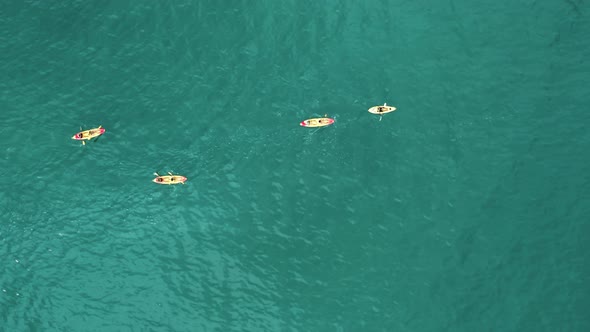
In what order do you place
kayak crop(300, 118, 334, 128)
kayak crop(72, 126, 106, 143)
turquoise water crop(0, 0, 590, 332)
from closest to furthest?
turquoise water crop(0, 0, 590, 332) < kayak crop(300, 118, 334, 128) < kayak crop(72, 126, 106, 143)

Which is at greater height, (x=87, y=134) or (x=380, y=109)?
(x=87, y=134)

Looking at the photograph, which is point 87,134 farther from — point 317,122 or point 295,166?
point 317,122

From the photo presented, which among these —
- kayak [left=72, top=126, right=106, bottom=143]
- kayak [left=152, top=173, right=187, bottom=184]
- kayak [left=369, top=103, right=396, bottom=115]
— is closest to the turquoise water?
kayak [left=369, top=103, right=396, bottom=115]

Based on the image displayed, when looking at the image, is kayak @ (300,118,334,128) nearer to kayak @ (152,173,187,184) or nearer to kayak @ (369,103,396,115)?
kayak @ (369,103,396,115)

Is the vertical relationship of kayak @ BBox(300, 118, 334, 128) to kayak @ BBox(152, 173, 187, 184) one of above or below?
above

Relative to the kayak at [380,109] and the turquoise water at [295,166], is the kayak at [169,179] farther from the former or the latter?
the kayak at [380,109]

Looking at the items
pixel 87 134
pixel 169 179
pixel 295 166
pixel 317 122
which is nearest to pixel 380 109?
pixel 317 122

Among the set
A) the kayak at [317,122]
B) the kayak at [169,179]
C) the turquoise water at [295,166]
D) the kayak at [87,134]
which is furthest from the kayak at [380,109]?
the kayak at [87,134]

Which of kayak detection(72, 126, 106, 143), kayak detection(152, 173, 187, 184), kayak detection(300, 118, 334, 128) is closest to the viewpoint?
kayak detection(152, 173, 187, 184)

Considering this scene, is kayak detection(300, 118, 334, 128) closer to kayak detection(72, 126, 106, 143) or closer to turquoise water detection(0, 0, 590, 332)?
→ turquoise water detection(0, 0, 590, 332)

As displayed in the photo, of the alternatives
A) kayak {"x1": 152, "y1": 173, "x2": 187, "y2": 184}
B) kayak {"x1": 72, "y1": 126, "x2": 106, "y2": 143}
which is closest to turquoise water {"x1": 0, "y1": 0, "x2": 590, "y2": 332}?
kayak {"x1": 152, "y1": 173, "x2": 187, "y2": 184}

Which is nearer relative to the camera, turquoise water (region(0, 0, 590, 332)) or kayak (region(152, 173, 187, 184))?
turquoise water (region(0, 0, 590, 332))
